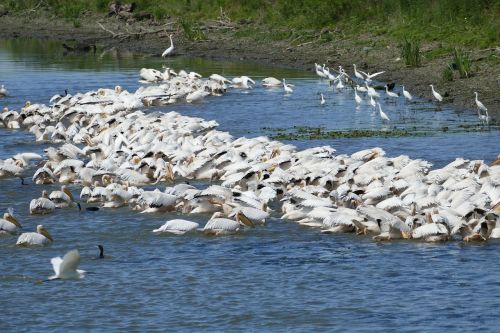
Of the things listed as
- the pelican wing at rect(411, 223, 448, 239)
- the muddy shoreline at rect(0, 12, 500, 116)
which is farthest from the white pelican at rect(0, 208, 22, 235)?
the muddy shoreline at rect(0, 12, 500, 116)

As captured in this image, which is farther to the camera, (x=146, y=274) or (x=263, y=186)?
(x=263, y=186)

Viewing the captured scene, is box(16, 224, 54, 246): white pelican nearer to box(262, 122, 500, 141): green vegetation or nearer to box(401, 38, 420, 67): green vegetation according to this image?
box(262, 122, 500, 141): green vegetation

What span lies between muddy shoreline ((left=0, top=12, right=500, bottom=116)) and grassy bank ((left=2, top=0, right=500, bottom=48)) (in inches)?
19.0

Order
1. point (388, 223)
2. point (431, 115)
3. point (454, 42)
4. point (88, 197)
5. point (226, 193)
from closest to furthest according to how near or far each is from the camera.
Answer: point (388, 223)
point (226, 193)
point (88, 197)
point (431, 115)
point (454, 42)

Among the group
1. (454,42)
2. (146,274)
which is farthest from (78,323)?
(454,42)

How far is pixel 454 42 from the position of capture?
2806 centimetres

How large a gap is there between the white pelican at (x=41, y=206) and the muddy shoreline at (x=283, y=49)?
9.54 meters

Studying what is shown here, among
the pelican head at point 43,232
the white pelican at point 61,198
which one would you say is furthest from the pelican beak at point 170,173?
the pelican head at point 43,232

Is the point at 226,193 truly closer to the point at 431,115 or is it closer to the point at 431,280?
the point at 431,280

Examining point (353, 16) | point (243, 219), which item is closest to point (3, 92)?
point (353, 16)

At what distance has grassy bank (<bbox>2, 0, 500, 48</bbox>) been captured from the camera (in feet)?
95.5

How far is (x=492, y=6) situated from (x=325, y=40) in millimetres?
5576

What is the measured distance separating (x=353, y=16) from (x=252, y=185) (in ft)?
67.6

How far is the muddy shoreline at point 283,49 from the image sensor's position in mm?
24328
